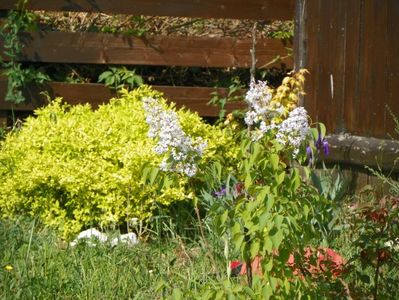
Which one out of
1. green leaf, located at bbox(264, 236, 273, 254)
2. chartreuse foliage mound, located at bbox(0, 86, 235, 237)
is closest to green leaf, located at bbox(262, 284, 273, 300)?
green leaf, located at bbox(264, 236, 273, 254)

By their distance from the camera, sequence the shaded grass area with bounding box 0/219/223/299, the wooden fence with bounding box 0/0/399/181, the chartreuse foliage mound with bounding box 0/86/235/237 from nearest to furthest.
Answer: the shaded grass area with bounding box 0/219/223/299 < the chartreuse foliage mound with bounding box 0/86/235/237 < the wooden fence with bounding box 0/0/399/181

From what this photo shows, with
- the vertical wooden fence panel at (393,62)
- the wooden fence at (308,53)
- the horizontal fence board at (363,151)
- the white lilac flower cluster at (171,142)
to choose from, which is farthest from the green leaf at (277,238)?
the vertical wooden fence panel at (393,62)

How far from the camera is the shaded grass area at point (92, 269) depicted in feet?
16.7

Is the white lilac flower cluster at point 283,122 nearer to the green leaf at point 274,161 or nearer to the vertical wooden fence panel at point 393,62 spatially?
the green leaf at point 274,161

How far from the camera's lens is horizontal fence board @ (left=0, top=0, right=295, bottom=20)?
7.73m

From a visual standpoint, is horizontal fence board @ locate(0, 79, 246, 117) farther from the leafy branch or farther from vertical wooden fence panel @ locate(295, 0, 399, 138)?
vertical wooden fence panel @ locate(295, 0, 399, 138)


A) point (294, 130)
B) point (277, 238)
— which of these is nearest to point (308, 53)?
point (294, 130)

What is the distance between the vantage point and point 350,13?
7324 millimetres

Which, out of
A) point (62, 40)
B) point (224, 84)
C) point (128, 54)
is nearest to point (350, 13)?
point (224, 84)

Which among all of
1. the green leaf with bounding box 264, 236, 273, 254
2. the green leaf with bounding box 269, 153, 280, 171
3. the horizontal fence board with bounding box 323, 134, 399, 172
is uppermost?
the green leaf with bounding box 269, 153, 280, 171

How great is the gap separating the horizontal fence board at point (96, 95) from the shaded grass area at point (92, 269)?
6.23ft

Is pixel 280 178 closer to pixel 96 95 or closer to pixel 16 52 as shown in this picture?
pixel 96 95

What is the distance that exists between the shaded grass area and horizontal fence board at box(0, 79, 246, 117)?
190 cm

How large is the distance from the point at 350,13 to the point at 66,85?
2.28 meters
